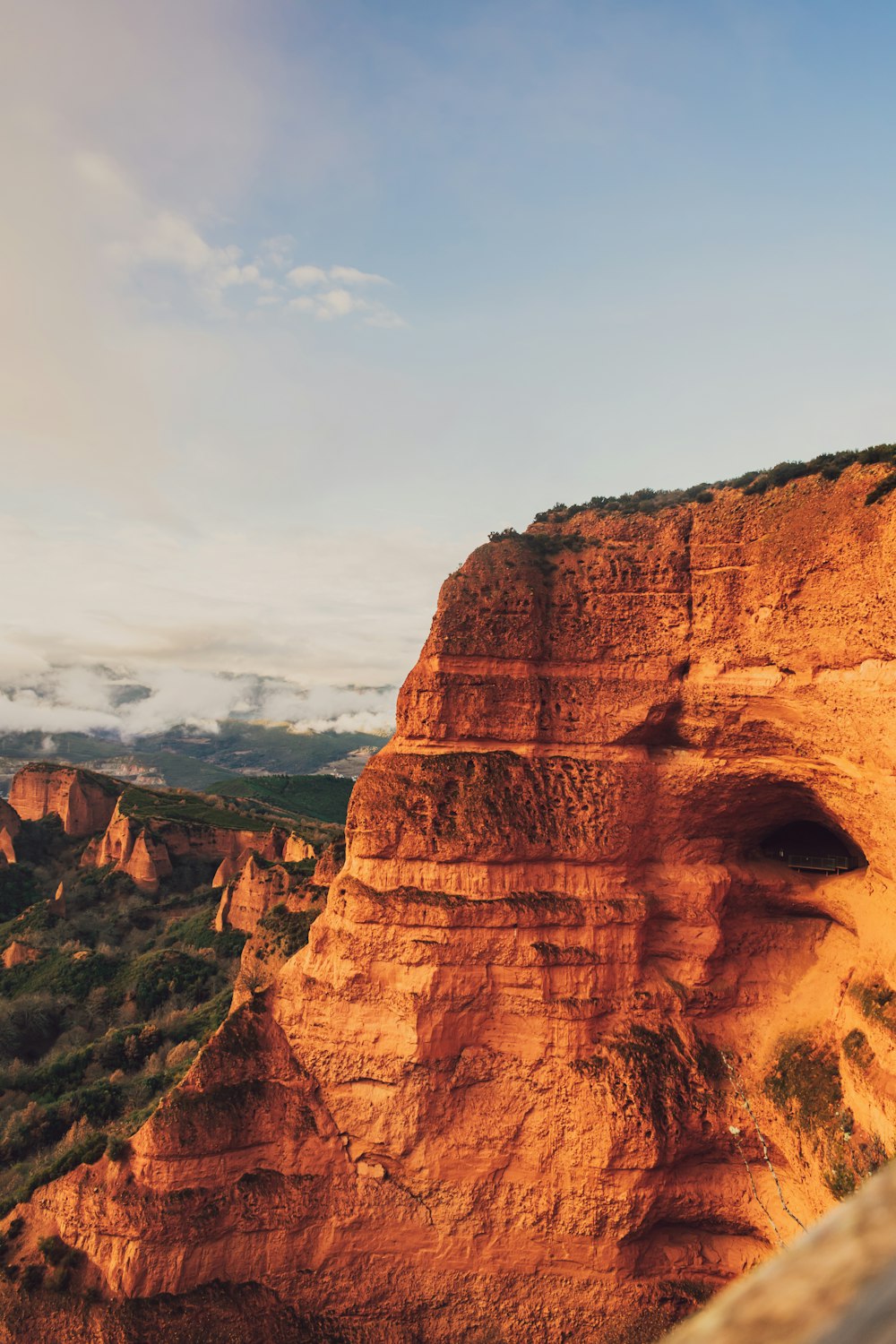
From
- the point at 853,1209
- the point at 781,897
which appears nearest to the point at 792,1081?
the point at 781,897

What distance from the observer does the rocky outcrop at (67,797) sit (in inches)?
2771

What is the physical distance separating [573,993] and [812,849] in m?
7.26

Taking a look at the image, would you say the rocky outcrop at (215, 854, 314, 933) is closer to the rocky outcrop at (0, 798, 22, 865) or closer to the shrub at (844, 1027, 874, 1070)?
the rocky outcrop at (0, 798, 22, 865)

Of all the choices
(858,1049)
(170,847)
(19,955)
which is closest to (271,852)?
(170,847)

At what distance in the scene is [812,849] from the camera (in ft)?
60.4

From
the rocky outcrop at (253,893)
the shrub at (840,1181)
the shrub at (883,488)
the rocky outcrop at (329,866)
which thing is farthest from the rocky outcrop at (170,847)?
the shrub at (883,488)

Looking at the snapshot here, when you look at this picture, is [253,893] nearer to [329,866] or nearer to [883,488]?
[329,866]

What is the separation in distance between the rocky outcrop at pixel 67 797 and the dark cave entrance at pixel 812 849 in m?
68.0

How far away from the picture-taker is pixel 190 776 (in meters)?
174

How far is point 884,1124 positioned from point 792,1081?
7.74 feet

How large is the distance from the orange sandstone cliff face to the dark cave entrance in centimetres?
17

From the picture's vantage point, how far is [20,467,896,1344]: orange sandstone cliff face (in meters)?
15.5

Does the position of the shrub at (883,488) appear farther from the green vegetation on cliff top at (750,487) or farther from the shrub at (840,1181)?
the shrub at (840,1181)

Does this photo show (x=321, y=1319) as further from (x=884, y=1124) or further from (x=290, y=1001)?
(x=884, y=1124)
